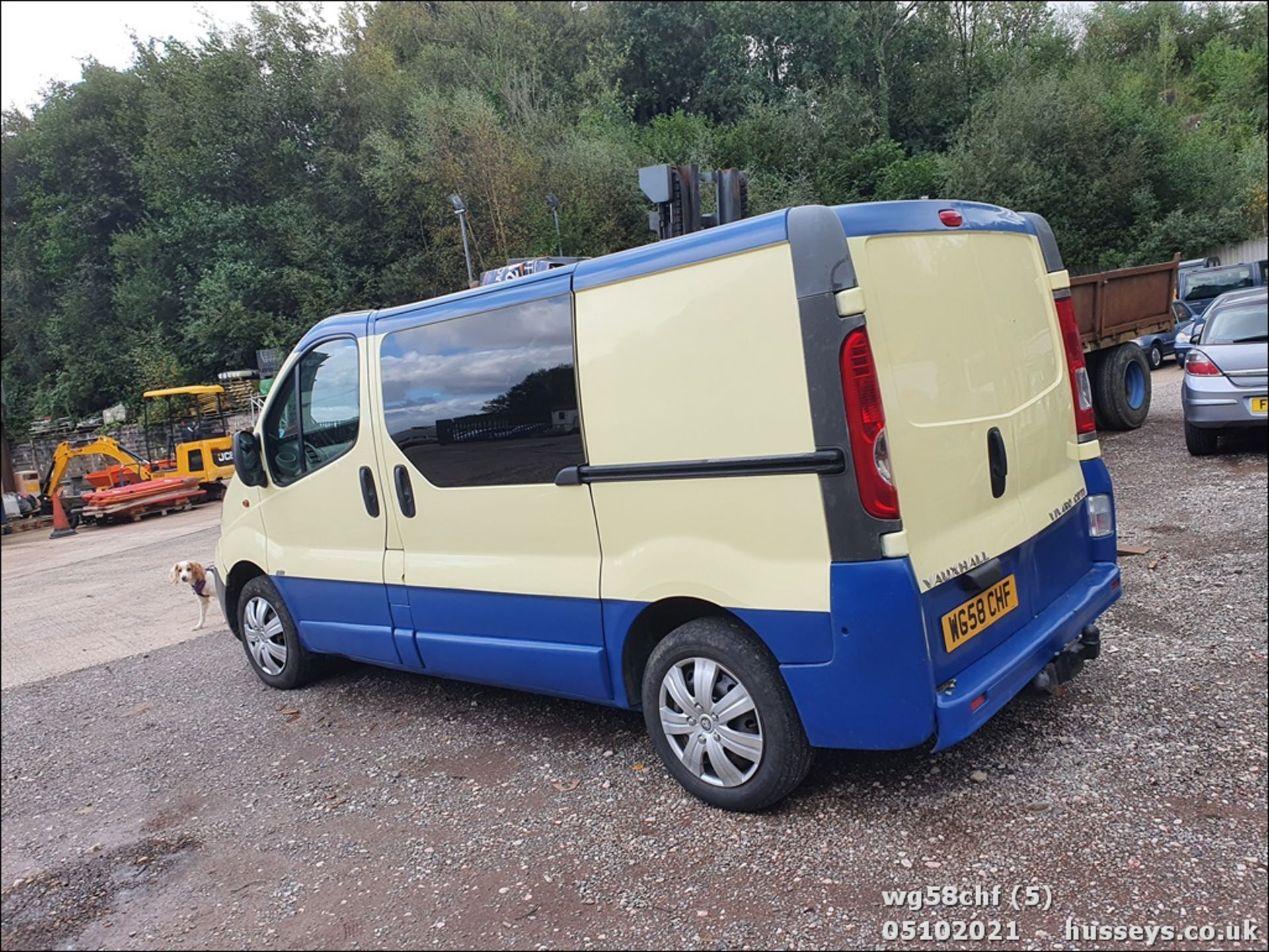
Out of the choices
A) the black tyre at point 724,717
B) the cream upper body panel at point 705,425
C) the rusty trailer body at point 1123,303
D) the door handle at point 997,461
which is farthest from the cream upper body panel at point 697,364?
the rusty trailer body at point 1123,303

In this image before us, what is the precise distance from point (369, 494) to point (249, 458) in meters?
1.16

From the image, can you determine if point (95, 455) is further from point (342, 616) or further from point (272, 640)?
point (342, 616)

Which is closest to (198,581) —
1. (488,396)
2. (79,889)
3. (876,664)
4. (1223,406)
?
(79,889)

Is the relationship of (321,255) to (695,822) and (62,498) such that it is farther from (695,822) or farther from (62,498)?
(695,822)

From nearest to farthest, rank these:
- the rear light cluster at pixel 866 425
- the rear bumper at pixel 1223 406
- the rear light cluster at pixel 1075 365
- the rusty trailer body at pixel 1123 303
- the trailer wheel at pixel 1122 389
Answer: the rear light cluster at pixel 866 425 < the rear light cluster at pixel 1075 365 < the rear bumper at pixel 1223 406 < the rusty trailer body at pixel 1123 303 < the trailer wheel at pixel 1122 389

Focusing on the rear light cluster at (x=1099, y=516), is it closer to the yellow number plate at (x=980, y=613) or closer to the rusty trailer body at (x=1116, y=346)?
the yellow number plate at (x=980, y=613)

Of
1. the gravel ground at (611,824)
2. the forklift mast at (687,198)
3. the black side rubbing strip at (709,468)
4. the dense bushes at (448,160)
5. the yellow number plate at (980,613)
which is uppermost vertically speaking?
the dense bushes at (448,160)

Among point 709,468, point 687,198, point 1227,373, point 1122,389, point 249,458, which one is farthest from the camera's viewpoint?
point 1122,389

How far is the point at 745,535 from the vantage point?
296cm

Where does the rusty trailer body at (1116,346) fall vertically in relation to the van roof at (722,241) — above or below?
below

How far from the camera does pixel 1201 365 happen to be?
7.08 metres

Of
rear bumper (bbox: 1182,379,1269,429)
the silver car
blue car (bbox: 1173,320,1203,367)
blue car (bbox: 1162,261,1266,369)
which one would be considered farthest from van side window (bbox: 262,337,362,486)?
blue car (bbox: 1162,261,1266,369)

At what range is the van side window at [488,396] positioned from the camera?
3.46 m

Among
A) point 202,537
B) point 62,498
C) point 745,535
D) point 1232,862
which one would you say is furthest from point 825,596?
point 62,498
